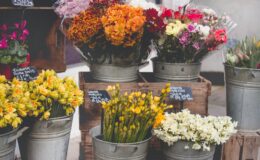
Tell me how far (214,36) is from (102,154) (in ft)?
3.16

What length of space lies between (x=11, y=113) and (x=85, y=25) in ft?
2.23

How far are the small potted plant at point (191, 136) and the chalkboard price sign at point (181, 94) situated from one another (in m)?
0.15

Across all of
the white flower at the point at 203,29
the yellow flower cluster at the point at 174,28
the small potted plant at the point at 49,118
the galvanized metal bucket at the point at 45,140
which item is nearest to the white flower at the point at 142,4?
the yellow flower cluster at the point at 174,28

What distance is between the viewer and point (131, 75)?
2506 millimetres

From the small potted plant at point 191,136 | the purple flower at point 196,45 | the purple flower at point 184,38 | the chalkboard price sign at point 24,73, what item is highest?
the purple flower at point 184,38

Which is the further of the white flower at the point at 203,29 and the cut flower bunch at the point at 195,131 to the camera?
the white flower at the point at 203,29

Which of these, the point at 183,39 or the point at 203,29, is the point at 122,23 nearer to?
the point at 183,39

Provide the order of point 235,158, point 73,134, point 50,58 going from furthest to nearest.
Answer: point 73,134 < point 50,58 < point 235,158

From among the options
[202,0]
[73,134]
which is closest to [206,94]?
[73,134]

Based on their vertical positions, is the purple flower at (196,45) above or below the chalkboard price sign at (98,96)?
above

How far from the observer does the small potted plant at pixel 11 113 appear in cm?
188

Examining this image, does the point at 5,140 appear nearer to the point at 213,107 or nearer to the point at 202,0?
the point at 213,107

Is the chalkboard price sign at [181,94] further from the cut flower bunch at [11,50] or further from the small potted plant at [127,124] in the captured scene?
the cut flower bunch at [11,50]

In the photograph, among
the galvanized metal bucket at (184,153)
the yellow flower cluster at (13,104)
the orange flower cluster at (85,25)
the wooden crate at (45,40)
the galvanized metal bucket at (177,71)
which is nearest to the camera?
the yellow flower cluster at (13,104)
